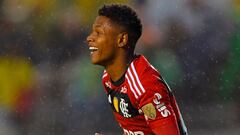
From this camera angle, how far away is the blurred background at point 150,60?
19.9 ft

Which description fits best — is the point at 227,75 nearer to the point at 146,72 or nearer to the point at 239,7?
the point at 239,7

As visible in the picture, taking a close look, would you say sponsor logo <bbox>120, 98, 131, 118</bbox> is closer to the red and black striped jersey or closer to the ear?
the red and black striped jersey

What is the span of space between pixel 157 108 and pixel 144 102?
0.22 ft

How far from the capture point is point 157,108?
2717 millimetres

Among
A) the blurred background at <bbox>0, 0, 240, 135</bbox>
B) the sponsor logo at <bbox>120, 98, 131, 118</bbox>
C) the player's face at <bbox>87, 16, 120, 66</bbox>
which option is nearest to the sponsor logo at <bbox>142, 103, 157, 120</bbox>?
the sponsor logo at <bbox>120, 98, 131, 118</bbox>

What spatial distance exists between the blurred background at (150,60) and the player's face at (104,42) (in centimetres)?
304

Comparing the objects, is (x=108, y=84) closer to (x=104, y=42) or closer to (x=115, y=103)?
(x=115, y=103)

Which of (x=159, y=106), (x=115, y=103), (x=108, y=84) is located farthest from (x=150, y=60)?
(x=159, y=106)

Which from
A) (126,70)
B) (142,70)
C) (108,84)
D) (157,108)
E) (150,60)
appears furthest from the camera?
(150,60)

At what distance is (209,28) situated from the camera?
6148 millimetres

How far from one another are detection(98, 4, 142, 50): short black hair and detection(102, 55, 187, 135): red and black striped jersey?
0.45 feet

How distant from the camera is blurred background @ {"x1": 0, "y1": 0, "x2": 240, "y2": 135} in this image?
6059mm

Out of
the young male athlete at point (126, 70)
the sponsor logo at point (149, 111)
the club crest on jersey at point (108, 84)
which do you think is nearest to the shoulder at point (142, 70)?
the young male athlete at point (126, 70)

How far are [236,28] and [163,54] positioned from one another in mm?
762
